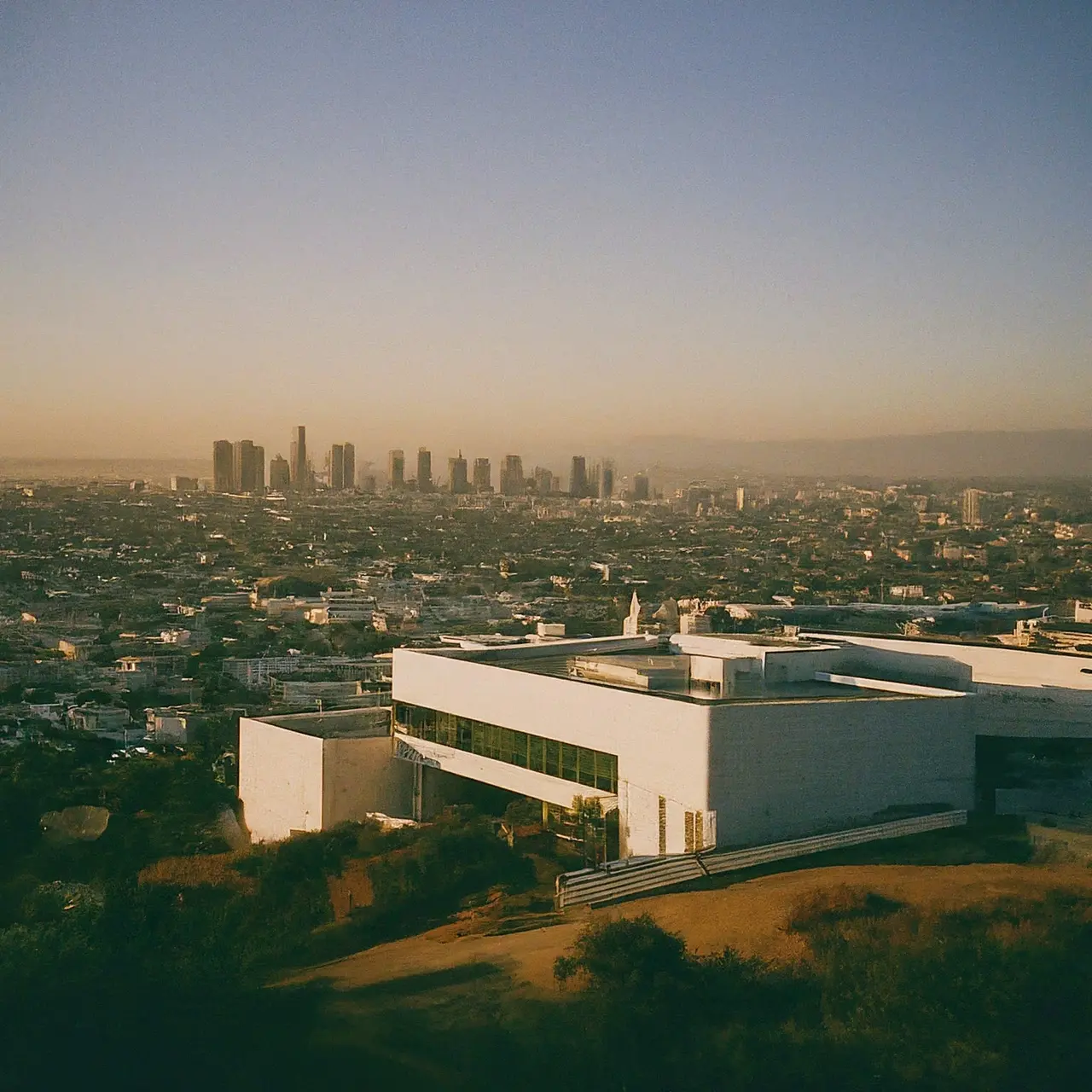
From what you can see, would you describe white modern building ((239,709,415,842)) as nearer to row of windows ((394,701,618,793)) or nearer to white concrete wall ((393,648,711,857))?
row of windows ((394,701,618,793))

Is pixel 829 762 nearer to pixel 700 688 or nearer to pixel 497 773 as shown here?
pixel 700 688

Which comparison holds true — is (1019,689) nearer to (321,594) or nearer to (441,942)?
(441,942)

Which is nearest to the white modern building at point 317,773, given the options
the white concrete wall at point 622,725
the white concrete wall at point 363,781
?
the white concrete wall at point 363,781

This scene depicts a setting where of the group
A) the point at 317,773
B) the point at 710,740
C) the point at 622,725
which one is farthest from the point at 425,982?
the point at 317,773

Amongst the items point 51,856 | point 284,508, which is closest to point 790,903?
point 51,856

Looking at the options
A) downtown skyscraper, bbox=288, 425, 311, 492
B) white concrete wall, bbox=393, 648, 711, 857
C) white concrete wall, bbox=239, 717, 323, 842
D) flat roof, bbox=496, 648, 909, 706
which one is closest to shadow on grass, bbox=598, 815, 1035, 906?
white concrete wall, bbox=393, 648, 711, 857
